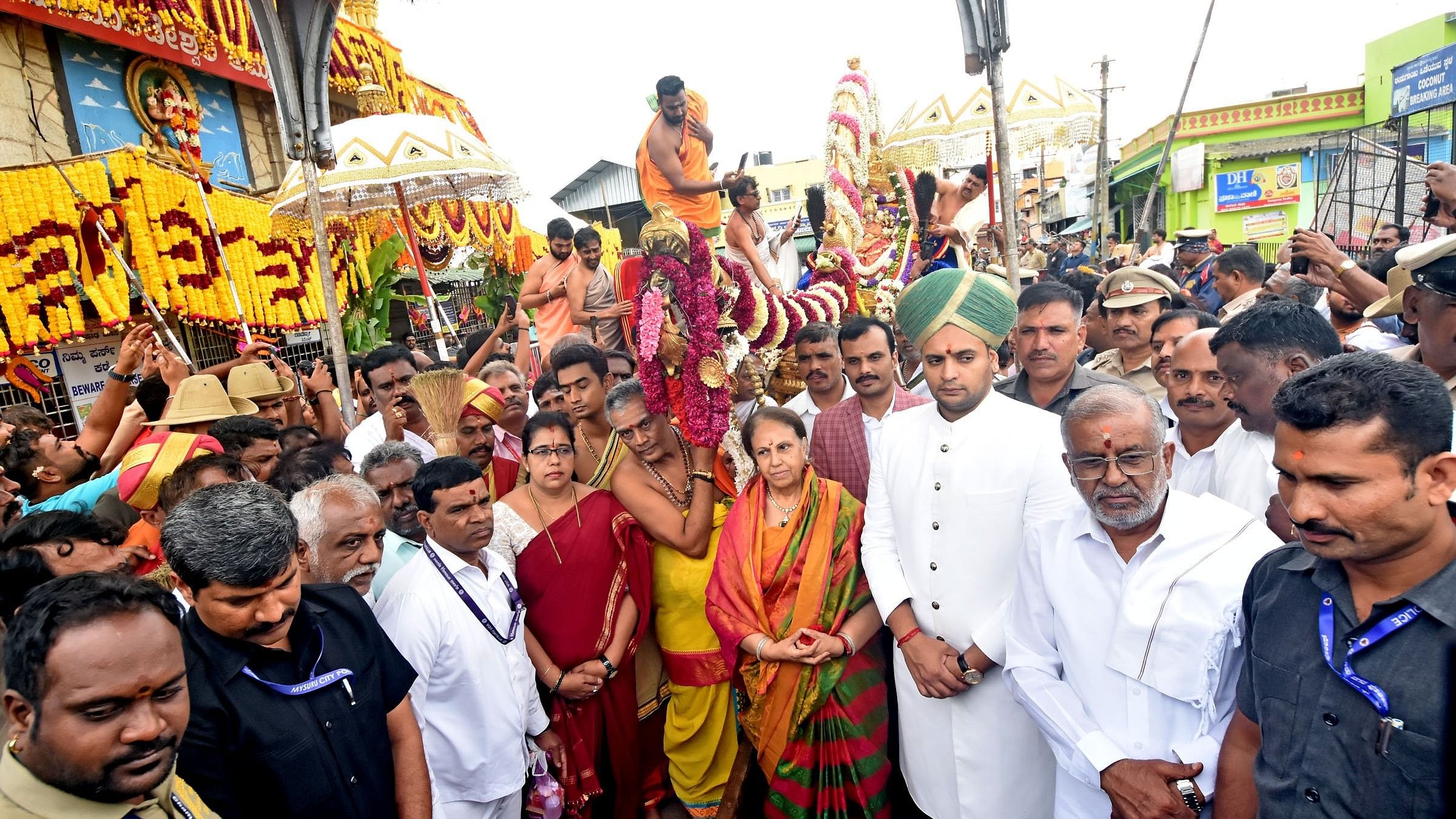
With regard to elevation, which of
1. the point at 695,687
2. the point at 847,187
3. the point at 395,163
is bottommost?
the point at 695,687

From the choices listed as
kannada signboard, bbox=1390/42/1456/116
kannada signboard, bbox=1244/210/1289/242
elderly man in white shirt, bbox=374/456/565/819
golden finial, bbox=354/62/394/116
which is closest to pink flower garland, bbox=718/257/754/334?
elderly man in white shirt, bbox=374/456/565/819

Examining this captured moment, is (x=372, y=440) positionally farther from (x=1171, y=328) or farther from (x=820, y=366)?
(x=1171, y=328)

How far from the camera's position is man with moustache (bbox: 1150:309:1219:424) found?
3.53m

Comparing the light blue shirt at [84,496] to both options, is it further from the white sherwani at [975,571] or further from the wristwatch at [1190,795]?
the wristwatch at [1190,795]

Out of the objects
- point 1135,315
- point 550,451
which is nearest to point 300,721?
point 550,451

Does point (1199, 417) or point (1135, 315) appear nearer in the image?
point (1199, 417)

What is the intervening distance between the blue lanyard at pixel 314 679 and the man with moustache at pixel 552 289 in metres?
4.74

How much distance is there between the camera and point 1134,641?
191 centimetres

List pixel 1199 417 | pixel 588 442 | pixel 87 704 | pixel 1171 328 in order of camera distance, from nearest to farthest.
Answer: pixel 87 704 < pixel 1199 417 < pixel 1171 328 < pixel 588 442

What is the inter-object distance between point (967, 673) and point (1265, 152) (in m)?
23.7

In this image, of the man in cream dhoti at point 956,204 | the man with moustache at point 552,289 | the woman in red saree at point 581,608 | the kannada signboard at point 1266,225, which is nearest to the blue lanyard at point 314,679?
the woman in red saree at point 581,608

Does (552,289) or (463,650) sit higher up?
(552,289)

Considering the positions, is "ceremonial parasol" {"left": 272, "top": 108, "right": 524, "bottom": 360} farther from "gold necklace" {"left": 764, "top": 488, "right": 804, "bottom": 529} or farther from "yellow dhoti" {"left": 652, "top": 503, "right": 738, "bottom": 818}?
"gold necklace" {"left": 764, "top": 488, "right": 804, "bottom": 529}

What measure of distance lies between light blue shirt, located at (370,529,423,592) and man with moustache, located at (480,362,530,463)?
4.98ft
